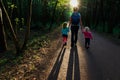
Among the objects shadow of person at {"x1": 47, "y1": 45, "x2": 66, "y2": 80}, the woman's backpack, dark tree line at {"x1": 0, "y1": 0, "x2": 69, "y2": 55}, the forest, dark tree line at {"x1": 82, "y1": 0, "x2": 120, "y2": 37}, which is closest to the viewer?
shadow of person at {"x1": 47, "y1": 45, "x2": 66, "y2": 80}

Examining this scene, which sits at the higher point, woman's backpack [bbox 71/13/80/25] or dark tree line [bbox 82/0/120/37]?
woman's backpack [bbox 71/13/80/25]

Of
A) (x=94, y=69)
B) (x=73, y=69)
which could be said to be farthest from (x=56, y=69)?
(x=94, y=69)

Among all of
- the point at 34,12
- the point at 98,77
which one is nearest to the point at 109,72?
the point at 98,77

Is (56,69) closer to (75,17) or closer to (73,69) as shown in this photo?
(73,69)

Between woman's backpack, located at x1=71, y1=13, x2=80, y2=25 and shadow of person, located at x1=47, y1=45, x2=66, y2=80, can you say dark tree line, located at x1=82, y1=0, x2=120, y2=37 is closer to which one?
woman's backpack, located at x1=71, y1=13, x2=80, y2=25

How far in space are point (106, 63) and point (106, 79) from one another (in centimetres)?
228

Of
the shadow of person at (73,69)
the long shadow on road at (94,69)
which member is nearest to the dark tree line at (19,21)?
the shadow of person at (73,69)

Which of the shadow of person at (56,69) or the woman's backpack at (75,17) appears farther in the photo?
the woman's backpack at (75,17)

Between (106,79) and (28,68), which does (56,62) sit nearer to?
(28,68)

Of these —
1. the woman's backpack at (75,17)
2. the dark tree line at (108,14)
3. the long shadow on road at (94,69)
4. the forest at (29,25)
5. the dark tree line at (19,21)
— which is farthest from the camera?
the dark tree line at (108,14)

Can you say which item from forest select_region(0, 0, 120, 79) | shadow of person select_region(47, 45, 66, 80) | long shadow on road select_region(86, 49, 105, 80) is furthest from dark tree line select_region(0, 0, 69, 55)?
long shadow on road select_region(86, 49, 105, 80)

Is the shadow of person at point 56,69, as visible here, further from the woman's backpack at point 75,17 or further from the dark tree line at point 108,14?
the dark tree line at point 108,14

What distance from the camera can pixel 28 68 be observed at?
9.09m

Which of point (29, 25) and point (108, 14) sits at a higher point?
point (29, 25)
